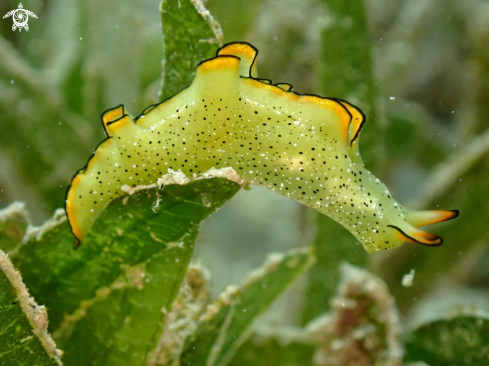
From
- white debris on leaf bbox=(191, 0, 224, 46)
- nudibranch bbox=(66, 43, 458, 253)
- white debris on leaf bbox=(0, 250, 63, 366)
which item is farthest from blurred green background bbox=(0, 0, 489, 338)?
white debris on leaf bbox=(0, 250, 63, 366)

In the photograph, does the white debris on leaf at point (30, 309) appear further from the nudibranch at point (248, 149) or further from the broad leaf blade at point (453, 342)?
the broad leaf blade at point (453, 342)

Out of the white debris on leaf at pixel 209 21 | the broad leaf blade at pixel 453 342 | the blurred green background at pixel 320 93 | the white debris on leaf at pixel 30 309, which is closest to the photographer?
the white debris on leaf at pixel 30 309

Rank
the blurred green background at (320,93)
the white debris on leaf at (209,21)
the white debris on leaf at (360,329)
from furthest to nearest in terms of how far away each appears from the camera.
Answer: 1. the blurred green background at (320,93)
2. the white debris on leaf at (360,329)
3. the white debris on leaf at (209,21)

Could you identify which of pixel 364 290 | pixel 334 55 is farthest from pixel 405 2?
pixel 364 290

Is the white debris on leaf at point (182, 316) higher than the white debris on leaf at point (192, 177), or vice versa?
the white debris on leaf at point (192, 177)

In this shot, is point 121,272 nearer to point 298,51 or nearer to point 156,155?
point 156,155

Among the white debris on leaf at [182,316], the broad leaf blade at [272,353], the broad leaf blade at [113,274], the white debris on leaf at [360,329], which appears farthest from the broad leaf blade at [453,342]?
the broad leaf blade at [113,274]

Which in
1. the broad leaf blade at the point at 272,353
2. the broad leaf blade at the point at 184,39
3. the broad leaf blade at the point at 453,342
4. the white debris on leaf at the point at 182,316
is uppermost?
A: the broad leaf blade at the point at 184,39
